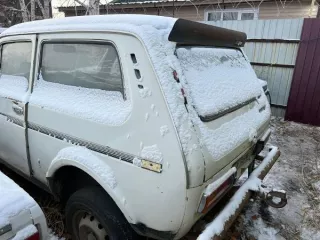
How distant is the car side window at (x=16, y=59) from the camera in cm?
272

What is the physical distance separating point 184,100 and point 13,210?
3.80 feet

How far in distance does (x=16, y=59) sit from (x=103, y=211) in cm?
197

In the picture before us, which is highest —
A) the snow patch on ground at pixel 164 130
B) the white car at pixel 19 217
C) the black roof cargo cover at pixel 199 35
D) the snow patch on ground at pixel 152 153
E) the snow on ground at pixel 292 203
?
the black roof cargo cover at pixel 199 35

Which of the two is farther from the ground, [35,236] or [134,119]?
[134,119]

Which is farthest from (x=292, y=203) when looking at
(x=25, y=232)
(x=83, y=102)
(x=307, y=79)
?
(x=307, y=79)

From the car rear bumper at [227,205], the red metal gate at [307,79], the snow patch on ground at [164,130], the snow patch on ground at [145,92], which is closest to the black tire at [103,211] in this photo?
the car rear bumper at [227,205]

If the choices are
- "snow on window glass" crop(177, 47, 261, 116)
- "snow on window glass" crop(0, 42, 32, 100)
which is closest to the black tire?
"snow on window glass" crop(177, 47, 261, 116)

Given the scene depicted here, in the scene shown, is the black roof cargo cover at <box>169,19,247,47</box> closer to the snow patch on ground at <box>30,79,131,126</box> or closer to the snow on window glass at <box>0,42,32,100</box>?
the snow patch on ground at <box>30,79,131,126</box>

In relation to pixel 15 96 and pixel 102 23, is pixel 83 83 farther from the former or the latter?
pixel 15 96

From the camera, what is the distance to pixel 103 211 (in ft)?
6.61

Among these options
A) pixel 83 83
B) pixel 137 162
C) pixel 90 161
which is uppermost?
pixel 83 83

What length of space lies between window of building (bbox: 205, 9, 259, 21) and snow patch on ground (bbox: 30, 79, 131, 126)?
994 centimetres

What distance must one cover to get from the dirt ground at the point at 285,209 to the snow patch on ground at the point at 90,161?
3.47 feet

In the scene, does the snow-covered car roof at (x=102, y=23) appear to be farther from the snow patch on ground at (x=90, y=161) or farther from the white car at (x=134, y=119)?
the snow patch on ground at (x=90, y=161)
